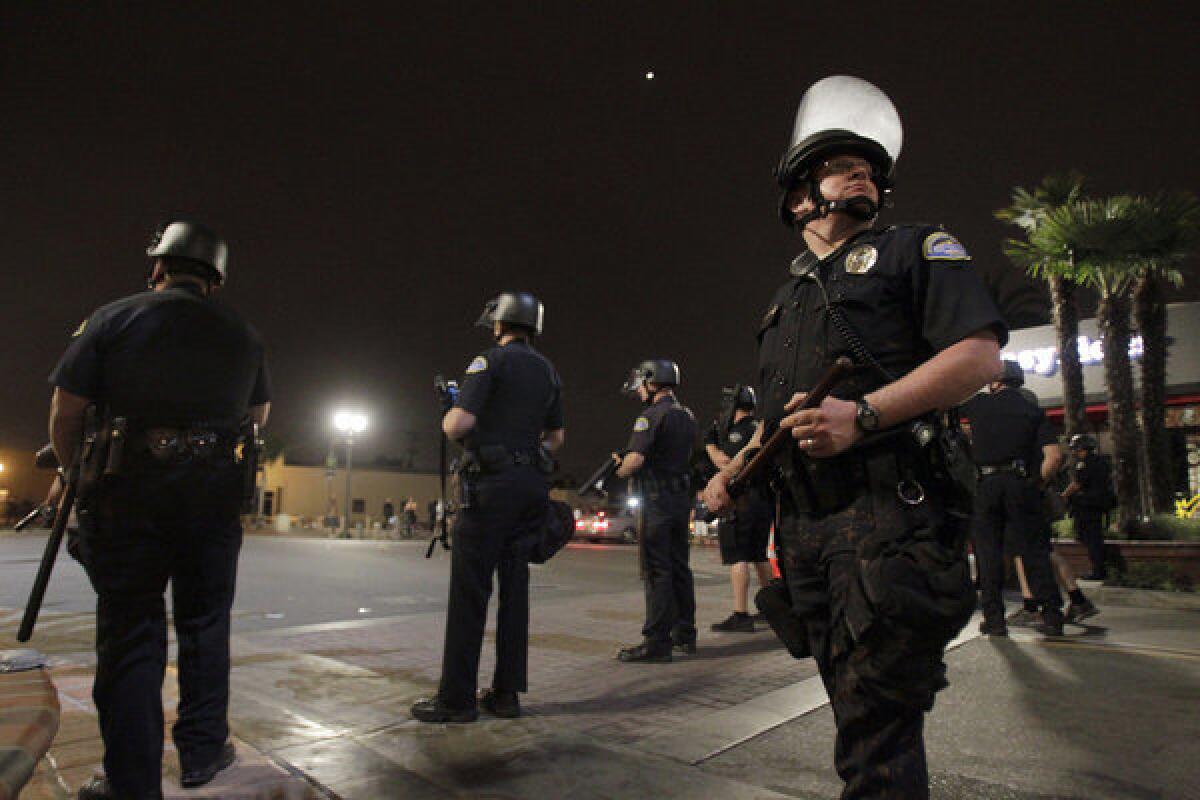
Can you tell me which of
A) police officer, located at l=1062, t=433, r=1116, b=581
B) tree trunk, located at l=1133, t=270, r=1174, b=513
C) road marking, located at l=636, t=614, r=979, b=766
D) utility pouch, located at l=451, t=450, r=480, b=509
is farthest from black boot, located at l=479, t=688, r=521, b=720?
tree trunk, located at l=1133, t=270, r=1174, b=513

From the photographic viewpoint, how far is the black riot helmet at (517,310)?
4070 mm

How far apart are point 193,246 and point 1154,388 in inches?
636

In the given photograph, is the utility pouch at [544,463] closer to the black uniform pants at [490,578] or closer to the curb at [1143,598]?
the black uniform pants at [490,578]

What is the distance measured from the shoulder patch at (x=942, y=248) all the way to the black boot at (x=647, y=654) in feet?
11.8

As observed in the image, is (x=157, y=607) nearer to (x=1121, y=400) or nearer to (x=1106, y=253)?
(x=1121, y=400)

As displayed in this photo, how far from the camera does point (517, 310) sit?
408 centimetres

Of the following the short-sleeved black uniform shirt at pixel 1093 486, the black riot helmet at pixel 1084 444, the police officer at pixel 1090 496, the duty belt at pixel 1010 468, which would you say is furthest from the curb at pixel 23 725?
the black riot helmet at pixel 1084 444

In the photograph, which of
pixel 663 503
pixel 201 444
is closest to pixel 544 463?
pixel 201 444

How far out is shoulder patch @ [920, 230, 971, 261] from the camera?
184 centimetres

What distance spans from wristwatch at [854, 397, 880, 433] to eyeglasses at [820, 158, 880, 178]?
0.75 metres

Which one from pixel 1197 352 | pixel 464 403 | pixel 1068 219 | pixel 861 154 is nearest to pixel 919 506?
pixel 861 154

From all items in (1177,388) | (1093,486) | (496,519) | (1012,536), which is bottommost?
(1012,536)

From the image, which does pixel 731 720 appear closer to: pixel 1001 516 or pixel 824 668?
pixel 824 668

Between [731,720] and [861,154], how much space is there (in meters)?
2.56
